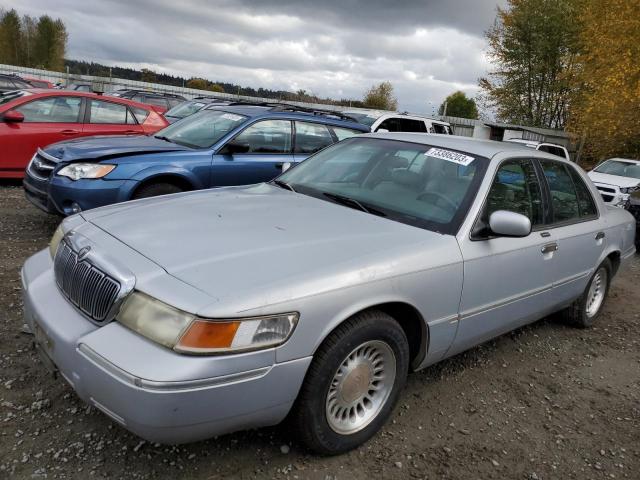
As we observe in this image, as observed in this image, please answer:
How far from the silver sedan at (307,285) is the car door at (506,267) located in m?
0.01

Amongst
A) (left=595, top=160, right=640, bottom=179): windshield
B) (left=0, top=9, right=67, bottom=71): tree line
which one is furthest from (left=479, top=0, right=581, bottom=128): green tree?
(left=0, top=9, right=67, bottom=71): tree line

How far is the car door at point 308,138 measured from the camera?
6570mm

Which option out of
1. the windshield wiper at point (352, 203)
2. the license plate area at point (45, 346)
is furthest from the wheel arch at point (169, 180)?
the license plate area at point (45, 346)

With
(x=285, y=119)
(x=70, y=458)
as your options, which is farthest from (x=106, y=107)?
(x=70, y=458)

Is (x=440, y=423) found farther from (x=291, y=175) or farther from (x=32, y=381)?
(x=32, y=381)

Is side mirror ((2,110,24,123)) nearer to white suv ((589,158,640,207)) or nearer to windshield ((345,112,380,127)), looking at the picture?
windshield ((345,112,380,127))

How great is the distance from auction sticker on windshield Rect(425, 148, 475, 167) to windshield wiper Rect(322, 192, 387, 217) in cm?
65

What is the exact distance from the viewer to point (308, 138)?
6672 mm

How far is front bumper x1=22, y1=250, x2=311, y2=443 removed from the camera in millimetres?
2033

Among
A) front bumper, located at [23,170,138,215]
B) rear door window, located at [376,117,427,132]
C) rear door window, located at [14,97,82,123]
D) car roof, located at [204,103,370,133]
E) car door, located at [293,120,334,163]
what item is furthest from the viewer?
rear door window, located at [376,117,427,132]

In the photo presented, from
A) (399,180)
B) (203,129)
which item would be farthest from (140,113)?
(399,180)

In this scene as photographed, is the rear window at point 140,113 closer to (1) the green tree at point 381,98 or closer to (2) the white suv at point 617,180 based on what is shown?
(2) the white suv at point 617,180

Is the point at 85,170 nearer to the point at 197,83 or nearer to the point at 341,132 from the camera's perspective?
the point at 341,132

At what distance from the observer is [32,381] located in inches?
119
